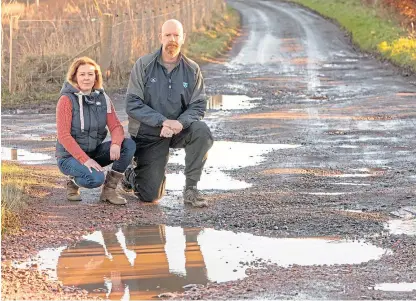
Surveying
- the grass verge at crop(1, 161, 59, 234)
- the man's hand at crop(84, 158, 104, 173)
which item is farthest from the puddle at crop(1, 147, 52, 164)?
the man's hand at crop(84, 158, 104, 173)

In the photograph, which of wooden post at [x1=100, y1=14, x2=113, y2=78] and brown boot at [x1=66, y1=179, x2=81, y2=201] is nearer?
brown boot at [x1=66, y1=179, x2=81, y2=201]

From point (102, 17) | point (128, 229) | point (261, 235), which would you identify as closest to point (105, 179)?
point (128, 229)

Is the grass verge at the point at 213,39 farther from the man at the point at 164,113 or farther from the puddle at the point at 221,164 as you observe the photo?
the man at the point at 164,113

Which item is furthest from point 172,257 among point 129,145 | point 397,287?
point 129,145

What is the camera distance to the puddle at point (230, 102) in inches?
716

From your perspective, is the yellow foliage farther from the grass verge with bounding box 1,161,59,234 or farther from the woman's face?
the woman's face

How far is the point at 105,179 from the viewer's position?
30.0ft

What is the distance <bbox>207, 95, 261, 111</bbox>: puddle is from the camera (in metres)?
18.2

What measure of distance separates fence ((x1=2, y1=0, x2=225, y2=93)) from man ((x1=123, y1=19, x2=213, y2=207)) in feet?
30.1

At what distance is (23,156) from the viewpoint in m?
12.1

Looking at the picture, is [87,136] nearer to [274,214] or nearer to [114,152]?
[114,152]

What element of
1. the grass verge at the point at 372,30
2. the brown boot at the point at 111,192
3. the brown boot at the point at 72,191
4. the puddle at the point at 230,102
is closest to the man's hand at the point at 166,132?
the brown boot at the point at 111,192

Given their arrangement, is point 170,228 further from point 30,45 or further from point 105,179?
point 30,45

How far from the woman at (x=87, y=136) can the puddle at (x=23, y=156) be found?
2468mm
